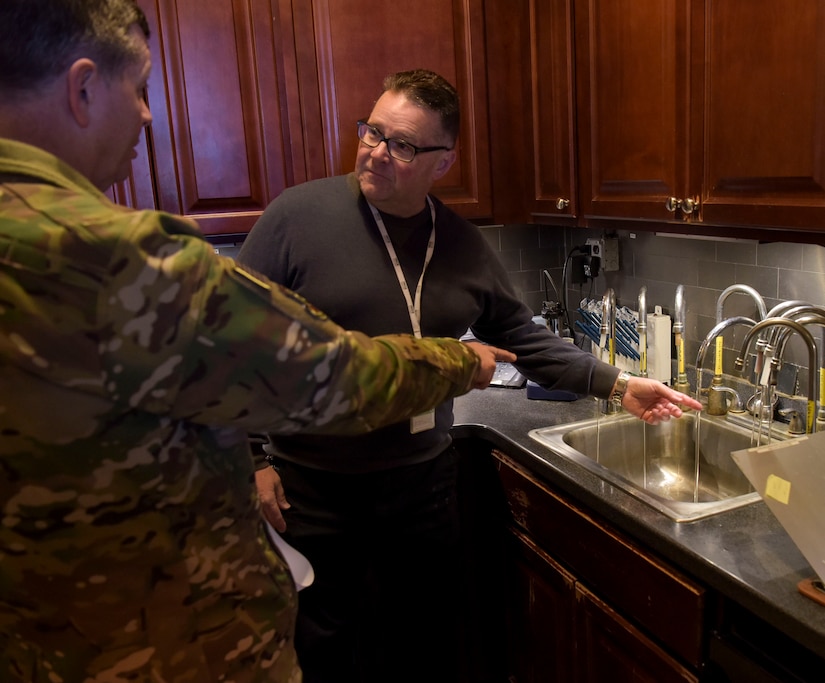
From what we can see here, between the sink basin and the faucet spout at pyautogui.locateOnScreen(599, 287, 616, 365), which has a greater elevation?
the faucet spout at pyautogui.locateOnScreen(599, 287, 616, 365)

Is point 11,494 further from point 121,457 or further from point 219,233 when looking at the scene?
point 219,233

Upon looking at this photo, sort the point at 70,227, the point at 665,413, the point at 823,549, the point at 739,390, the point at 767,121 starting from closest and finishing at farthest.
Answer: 1. the point at 70,227
2. the point at 823,549
3. the point at 767,121
4. the point at 665,413
5. the point at 739,390

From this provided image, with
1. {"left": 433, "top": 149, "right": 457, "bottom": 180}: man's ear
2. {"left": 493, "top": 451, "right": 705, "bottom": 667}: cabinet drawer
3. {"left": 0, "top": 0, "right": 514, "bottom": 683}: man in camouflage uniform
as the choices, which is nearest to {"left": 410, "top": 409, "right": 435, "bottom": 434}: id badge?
{"left": 493, "top": 451, "right": 705, "bottom": 667}: cabinet drawer

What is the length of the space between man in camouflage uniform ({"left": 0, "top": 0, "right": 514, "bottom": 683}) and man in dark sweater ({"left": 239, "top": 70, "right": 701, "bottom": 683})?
0.67 m

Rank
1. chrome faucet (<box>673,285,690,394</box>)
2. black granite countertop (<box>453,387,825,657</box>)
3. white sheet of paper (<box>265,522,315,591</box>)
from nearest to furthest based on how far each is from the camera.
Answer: white sheet of paper (<box>265,522,315,591</box>), black granite countertop (<box>453,387,825,657</box>), chrome faucet (<box>673,285,690,394</box>)

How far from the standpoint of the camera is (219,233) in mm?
2111

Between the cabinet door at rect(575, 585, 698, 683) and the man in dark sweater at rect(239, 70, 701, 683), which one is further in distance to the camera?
the man in dark sweater at rect(239, 70, 701, 683)

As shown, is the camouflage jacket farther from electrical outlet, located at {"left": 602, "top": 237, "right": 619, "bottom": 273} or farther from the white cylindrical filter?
electrical outlet, located at {"left": 602, "top": 237, "right": 619, "bottom": 273}

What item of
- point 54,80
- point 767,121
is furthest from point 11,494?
point 767,121

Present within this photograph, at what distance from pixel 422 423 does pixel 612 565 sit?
1.60 ft

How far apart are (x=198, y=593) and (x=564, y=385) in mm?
1050

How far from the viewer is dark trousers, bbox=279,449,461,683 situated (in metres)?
1.67

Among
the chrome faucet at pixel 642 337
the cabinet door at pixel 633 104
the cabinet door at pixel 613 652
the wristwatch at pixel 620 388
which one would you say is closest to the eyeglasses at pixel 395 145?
the cabinet door at pixel 633 104

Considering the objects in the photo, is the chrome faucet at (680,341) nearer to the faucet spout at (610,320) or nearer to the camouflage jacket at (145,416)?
the faucet spout at (610,320)
